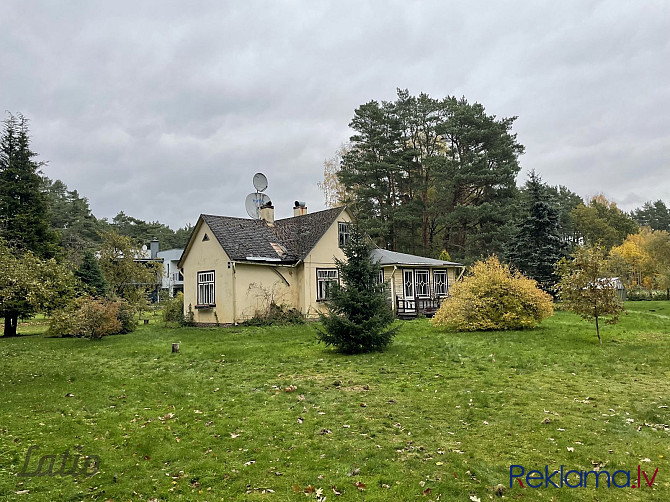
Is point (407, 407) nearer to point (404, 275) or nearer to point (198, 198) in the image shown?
point (404, 275)

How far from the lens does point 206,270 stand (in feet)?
75.9

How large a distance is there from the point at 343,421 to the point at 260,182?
74.3 ft

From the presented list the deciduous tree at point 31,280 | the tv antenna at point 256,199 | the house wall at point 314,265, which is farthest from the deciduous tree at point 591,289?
the tv antenna at point 256,199

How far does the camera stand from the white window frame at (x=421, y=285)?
2645 centimetres

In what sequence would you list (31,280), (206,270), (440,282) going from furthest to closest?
1. (440,282)
2. (206,270)
3. (31,280)

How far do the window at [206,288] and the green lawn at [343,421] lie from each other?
969cm

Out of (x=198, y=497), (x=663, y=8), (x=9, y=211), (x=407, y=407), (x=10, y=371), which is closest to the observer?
(x=198, y=497)

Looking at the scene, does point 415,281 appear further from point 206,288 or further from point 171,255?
point 171,255

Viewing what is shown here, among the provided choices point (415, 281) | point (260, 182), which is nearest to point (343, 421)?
point (415, 281)

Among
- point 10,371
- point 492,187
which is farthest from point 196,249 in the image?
point 492,187

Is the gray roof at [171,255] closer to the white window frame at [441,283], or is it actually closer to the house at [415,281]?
the house at [415,281]

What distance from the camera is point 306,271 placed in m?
23.3

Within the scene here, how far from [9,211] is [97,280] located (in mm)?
5948

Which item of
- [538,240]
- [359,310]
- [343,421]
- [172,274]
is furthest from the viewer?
[172,274]
